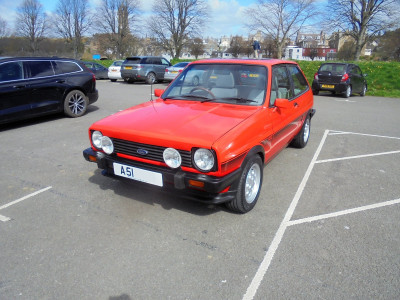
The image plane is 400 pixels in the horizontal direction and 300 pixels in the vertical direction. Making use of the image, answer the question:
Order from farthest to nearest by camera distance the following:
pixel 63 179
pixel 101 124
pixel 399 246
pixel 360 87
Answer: pixel 360 87, pixel 63 179, pixel 101 124, pixel 399 246

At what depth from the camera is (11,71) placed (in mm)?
6613

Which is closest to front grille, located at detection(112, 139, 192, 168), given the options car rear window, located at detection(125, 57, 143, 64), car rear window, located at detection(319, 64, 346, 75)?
car rear window, located at detection(319, 64, 346, 75)

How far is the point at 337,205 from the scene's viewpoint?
139 inches

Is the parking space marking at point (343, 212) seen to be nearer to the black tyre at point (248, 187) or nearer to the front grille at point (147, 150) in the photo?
the black tyre at point (248, 187)

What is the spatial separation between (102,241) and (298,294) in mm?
1775

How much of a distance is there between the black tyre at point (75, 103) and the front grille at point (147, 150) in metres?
5.48

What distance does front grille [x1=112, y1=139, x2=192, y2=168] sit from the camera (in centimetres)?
280

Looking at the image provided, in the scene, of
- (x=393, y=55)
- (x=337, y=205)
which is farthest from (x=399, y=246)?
(x=393, y=55)

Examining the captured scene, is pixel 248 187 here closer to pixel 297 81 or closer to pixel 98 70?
→ pixel 297 81

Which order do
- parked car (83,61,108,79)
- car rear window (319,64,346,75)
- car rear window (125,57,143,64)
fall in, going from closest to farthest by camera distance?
car rear window (319,64,346,75)
car rear window (125,57,143,64)
parked car (83,61,108,79)

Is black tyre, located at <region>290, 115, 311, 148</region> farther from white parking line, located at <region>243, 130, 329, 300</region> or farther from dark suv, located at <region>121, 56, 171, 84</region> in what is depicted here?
dark suv, located at <region>121, 56, 171, 84</region>

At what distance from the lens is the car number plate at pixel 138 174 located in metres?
2.93

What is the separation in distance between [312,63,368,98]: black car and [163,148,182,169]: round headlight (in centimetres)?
1255

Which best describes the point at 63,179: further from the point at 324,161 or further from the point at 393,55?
the point at 393,55
